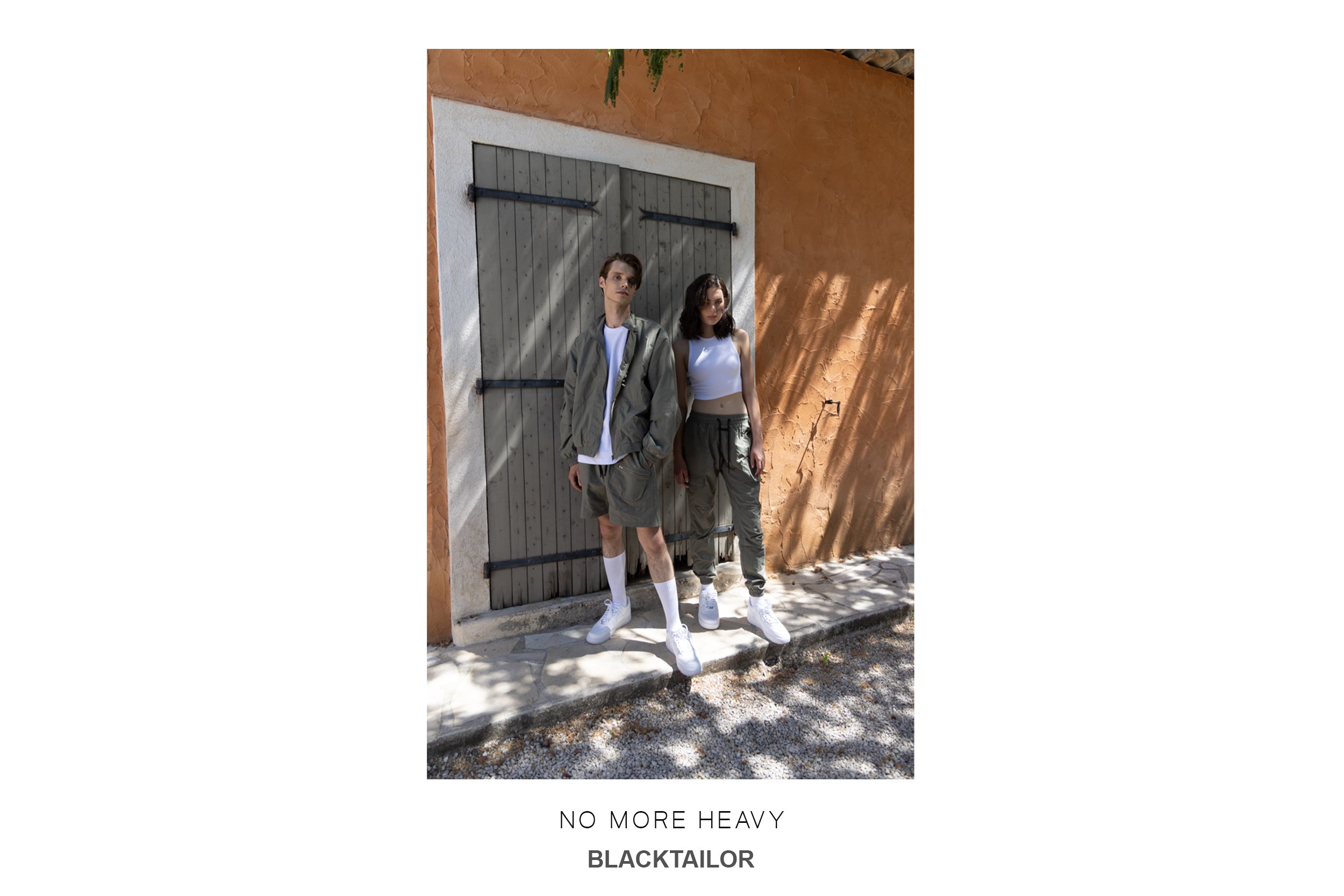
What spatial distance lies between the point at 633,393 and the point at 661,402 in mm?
119

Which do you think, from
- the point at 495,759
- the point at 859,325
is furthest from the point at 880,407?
the point at 495,759

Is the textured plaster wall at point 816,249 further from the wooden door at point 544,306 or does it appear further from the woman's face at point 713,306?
the woman's face at point 713,306

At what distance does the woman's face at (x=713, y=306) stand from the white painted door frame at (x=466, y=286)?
0.77 metres

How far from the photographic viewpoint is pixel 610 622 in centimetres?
270

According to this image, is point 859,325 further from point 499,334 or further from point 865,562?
point 499,334

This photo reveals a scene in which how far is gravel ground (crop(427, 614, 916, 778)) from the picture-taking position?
205 centimetres

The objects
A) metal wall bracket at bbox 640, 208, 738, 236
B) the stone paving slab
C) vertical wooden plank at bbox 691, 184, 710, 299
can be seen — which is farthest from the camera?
vertical wooden plank at bbox 691, 184, 710, 299

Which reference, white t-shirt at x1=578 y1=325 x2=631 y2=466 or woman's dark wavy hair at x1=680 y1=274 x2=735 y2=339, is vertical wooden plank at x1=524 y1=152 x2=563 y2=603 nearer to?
white t-shirt at x1=578 y1=325 x2=631 y2=466

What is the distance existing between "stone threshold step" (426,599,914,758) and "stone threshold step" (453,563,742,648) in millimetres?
454

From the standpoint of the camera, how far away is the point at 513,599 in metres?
2.74

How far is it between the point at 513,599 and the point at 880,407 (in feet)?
8.55

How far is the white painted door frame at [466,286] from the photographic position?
245 centimetres

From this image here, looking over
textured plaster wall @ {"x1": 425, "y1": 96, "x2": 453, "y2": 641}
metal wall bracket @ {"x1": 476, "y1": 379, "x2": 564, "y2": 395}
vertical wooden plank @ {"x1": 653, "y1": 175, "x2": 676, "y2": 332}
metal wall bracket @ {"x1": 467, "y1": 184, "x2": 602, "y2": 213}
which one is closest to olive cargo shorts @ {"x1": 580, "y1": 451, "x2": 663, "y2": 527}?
metal wall bracket @ {"x1": 476, "y1": 379, "x2": 564, "y2": 395}

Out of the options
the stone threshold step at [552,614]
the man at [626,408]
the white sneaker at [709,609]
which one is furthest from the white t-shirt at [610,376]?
the white sneaker at [709,609]
